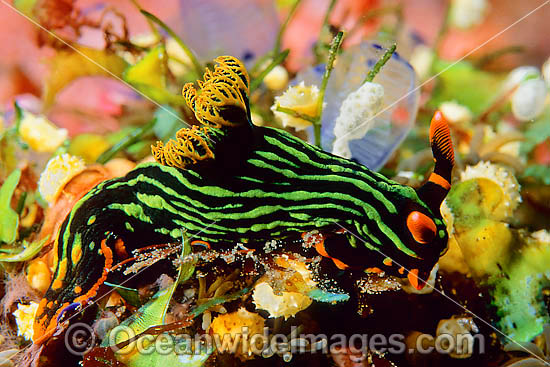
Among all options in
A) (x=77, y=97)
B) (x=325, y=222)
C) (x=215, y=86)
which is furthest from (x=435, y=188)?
(x=77, y=97)

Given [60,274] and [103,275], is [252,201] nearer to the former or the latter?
[103,275]

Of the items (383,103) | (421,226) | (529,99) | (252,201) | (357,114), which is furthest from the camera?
(529,99)

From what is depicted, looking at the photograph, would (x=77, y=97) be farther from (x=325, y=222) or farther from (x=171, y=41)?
(x=325, y=222)

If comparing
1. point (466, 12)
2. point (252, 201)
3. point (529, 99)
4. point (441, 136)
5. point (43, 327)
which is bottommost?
point (43, 327)

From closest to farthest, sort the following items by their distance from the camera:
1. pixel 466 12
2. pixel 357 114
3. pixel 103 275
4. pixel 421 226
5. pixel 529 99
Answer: pixel 421 226 < pixel 103 275 < pixel 357 114 < pixel 529 99 < pixel 466 12

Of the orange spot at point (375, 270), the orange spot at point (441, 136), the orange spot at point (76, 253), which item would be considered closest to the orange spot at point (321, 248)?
the orange spot at point (375, 270)

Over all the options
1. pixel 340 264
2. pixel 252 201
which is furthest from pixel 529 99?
pixel 252 201
